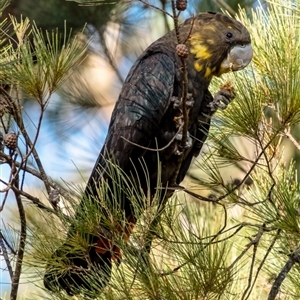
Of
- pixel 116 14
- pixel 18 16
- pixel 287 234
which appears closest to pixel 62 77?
pixel 287 234

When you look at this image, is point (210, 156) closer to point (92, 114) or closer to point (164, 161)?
point (164, 161)

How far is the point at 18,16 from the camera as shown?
2.78 meters

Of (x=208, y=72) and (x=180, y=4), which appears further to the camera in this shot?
(x=208, y=72)

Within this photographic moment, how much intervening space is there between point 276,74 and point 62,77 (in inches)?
20.7

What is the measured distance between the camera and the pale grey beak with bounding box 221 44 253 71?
83.1 inches

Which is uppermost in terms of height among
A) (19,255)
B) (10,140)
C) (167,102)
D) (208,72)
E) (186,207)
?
(208,72)

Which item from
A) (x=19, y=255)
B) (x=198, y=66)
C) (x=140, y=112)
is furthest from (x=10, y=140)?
(x=198, y=66)

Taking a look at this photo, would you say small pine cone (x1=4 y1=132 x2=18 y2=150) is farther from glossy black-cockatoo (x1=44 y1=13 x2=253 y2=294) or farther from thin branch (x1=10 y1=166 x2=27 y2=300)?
glossy black-cockatoo (x1=44 y1=13 x2=253 y2=294)

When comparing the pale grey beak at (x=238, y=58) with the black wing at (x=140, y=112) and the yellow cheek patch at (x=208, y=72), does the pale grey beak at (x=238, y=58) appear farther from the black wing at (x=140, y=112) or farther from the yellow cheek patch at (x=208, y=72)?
the black wing at (x=140, y=112)

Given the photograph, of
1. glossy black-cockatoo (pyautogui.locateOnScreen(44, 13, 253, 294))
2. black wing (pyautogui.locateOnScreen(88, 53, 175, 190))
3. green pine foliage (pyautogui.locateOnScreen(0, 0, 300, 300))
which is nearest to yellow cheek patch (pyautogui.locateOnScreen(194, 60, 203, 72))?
glossy black-cockatoo (pyautogui.locateOnScreen(44, 13, 253, 294))

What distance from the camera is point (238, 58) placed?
219 centimetres

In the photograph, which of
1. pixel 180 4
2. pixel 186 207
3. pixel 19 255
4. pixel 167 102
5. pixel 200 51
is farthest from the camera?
pixel 200 51

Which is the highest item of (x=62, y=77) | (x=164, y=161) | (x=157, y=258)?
(x=62, y=77)

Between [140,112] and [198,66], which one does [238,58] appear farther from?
[140,112]
